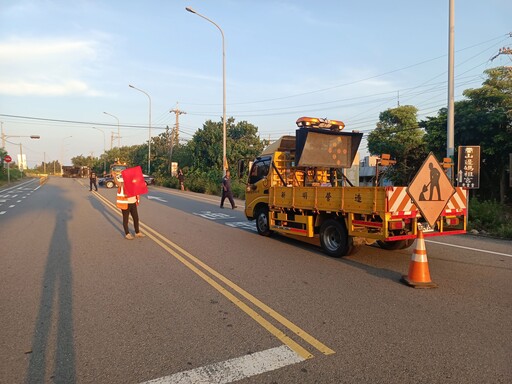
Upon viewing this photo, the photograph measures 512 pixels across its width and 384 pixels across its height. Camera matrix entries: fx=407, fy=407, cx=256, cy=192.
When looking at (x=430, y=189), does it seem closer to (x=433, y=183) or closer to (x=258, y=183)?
(x=433, y=183)

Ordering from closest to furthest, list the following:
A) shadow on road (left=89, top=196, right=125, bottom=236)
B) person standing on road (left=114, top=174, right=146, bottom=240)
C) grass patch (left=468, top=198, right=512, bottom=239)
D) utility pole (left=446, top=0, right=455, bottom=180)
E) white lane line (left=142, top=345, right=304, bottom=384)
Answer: white lane line (left=142, top=345, right=304, bottom=384)
person standing on road (left=114, top=174, right=146, bottom=240)
grass patch (left=468, top=198, right=512, bottom=239)
shadow on road (left=89, top=196, right=125, bottom=236)
utility pole (left=446, top=0, right=455, bottom=180)

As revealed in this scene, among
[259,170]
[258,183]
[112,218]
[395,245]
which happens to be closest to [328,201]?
[395,245]

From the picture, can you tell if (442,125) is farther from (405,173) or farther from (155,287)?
(155,287)

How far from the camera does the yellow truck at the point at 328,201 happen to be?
690 centimetres

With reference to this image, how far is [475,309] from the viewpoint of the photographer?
4.88m

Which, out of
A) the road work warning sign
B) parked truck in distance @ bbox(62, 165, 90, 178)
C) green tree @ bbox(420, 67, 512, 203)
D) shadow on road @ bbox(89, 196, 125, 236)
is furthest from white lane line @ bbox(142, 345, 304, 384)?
parked truck in distance @ bbox(62, 165, 90, 178)

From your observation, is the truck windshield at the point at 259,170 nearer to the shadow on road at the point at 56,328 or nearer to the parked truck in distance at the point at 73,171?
the shadow on road at the point at 56,328

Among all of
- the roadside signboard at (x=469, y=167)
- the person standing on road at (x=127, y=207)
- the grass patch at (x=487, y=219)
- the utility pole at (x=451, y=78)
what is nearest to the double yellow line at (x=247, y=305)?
the person standing on road at (x=127, y=207)

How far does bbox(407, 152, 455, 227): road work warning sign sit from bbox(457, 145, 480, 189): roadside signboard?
7.57 meters

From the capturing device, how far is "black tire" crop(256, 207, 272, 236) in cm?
1048

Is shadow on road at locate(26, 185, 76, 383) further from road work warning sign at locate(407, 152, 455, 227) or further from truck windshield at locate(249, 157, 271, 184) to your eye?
truck windshield at locate(249, 157, 271, 184)

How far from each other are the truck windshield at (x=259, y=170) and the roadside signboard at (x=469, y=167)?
22.2 ft

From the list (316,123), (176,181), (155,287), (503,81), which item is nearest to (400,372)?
(155,287)

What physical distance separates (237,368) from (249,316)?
122cm
